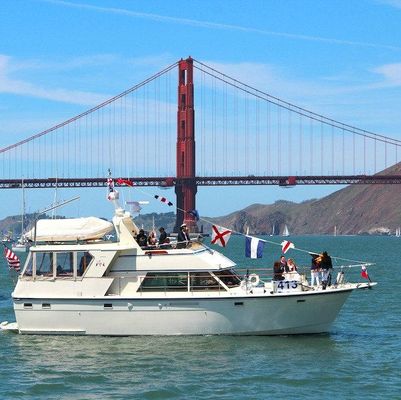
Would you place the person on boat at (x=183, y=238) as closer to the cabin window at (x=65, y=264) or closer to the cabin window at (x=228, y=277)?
the cabin window at (x=228, y=277)

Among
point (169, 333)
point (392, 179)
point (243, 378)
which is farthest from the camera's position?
point (392, 179)

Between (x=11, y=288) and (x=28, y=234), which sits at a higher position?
(x=28, y=234)

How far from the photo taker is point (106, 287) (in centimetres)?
2566

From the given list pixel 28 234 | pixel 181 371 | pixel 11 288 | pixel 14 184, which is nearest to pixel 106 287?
pixel 28 234

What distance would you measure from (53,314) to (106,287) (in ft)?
5.18

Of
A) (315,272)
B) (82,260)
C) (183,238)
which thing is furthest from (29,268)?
(315,272)

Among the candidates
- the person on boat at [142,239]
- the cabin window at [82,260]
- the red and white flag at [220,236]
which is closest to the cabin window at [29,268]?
the cabin window at [82,260]

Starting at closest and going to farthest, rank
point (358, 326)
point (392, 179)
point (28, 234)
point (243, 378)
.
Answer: point (243, 378) → point (28, 234) → point (358, 326) → point (392, 179)

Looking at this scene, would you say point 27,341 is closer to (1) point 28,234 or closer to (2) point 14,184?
(1) point 28,234

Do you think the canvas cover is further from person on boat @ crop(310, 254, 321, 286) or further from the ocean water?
person on boat @ crop(310, 254, 321, 286)

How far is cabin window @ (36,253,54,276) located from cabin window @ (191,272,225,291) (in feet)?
12.6

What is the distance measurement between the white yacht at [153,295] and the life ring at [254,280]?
0.09 ft

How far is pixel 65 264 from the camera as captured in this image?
86.2ft

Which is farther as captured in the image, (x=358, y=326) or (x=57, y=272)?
(x=358, y=326)
